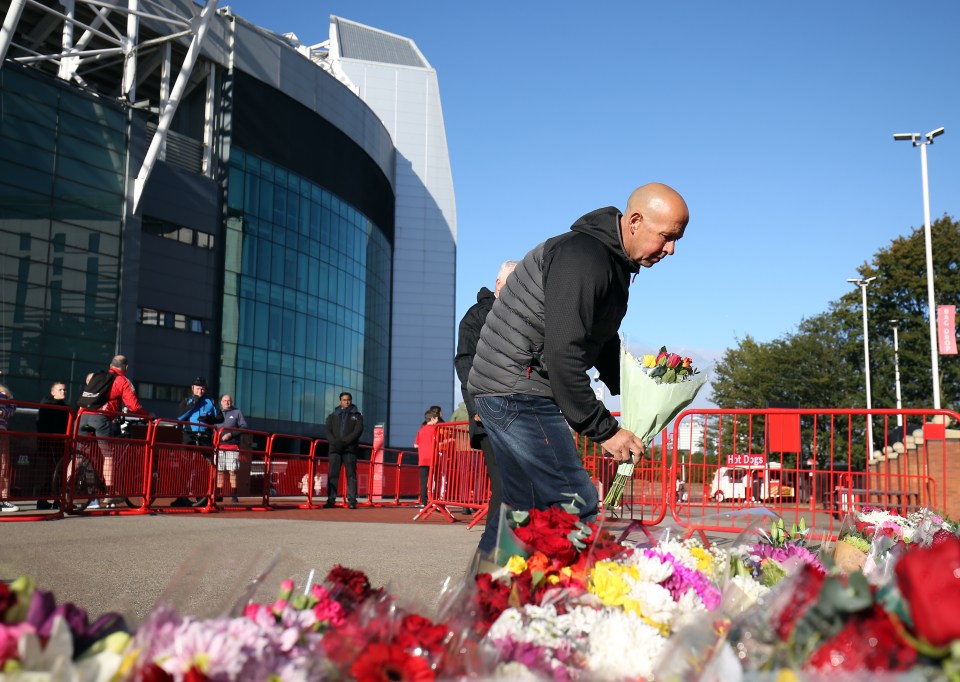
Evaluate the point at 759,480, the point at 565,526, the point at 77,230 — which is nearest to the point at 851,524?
the point at 565,526

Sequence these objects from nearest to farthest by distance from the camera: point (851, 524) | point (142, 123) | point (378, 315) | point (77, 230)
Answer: point (851, 524) → point (77, 230) → point (142, 123) → point (378, 315)

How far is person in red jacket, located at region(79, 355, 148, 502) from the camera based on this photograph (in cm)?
1154

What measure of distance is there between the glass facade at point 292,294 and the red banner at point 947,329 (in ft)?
89.5

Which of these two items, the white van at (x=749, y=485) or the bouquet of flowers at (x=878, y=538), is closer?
the bouquet of flowers at (x=878, y=538)

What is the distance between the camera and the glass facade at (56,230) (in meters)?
27.4

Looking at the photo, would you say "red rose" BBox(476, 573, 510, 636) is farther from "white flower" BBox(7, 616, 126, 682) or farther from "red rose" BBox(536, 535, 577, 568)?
"white flower" BBox(7, 616, 126, 682)

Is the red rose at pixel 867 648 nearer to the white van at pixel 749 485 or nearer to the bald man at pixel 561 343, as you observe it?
the bald man at pixel 561 343

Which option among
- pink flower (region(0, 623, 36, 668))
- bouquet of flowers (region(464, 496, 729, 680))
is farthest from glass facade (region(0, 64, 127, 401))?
pink flower (region(0, 623, 36, 668))

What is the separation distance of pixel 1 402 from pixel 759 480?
7.78 metres

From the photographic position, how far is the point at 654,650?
1.55 meters

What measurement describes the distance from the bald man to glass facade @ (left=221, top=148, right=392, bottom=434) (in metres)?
38.6

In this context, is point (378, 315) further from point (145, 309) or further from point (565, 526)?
point (565, 526)

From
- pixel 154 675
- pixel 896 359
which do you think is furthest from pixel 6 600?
pixel 896 359

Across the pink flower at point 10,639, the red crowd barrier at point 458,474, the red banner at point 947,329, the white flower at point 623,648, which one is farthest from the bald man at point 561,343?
the red banner at point 947,329
